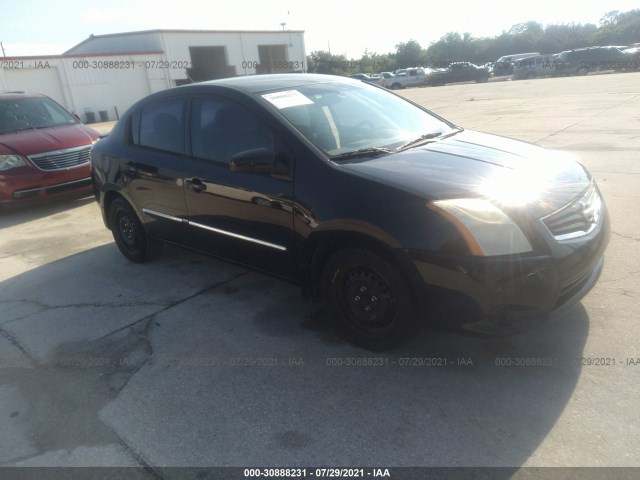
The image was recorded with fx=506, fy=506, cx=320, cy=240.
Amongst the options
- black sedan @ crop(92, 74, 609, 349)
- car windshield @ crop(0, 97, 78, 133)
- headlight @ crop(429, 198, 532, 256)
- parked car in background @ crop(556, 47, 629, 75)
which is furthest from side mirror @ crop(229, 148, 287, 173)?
parked car in background @ crop(556, 47, 629, 75)

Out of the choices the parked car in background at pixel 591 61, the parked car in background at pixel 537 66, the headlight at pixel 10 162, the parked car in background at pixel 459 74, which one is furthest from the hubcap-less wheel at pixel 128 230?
the parked car in background at pixel 459 74

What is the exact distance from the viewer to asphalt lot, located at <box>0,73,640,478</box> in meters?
2.45

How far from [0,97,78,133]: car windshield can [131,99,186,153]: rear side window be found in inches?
184

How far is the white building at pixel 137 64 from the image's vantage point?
2600 cm

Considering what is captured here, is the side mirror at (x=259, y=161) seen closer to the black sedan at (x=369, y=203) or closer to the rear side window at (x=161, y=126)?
the black sedan at (x=369, y=203)

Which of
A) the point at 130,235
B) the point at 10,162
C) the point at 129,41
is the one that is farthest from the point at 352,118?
the point at 129,41

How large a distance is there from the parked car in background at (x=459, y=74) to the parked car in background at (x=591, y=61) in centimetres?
539

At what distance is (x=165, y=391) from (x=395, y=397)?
137 cm

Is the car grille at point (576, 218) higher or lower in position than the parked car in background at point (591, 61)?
higher

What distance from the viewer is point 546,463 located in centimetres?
225

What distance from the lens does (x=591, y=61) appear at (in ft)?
116

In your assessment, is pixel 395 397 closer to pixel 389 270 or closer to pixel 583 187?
pixel 389 270

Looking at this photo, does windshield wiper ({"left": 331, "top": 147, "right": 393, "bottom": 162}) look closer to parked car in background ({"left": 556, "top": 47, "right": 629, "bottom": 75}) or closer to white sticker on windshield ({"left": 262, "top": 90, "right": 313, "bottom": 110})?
white sticker on windshield ({"left": 262, "top": 90, "right": 313, "bottom": 110})

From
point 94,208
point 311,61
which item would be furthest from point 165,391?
point 311,61
